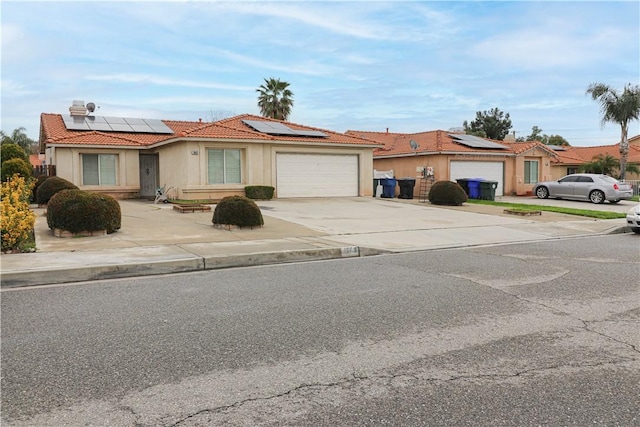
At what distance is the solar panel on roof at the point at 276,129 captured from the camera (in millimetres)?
24841

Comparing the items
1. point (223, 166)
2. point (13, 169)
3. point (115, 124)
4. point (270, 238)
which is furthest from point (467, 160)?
point (13, 169)

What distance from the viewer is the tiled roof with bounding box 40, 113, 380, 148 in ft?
73.9

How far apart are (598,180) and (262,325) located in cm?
2638

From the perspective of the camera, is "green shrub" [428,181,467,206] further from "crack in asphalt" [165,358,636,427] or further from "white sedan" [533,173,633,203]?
"crack in asphalt" [165,358,636,427]

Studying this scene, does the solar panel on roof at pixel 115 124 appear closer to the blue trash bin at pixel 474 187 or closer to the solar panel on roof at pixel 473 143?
the blue trash bin at pixel 474 187

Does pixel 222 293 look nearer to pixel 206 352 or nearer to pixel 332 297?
pixel 332 297

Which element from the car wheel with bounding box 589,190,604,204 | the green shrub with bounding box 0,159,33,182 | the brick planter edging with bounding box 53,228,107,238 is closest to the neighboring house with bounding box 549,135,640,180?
the car wheel with bounding box 589,190,604,204

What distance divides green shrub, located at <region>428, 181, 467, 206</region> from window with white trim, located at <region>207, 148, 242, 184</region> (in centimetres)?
880

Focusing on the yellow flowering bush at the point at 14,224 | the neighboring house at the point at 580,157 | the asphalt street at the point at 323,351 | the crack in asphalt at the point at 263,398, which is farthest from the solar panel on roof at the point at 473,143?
the crack in asphalt at the point at 263,398

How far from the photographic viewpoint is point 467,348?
4.79 metres

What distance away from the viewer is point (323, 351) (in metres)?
4.68

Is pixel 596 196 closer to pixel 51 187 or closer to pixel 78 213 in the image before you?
pixel 78 213

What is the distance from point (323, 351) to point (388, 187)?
23.6 meters

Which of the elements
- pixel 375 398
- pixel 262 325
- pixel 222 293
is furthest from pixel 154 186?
pixel 375 398
